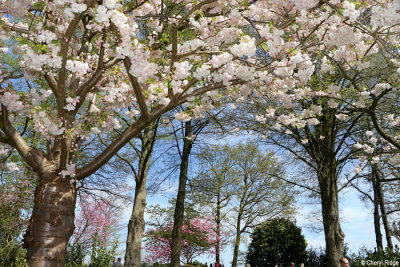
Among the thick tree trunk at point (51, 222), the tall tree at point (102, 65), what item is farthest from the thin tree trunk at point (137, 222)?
the thick tree trunk at point (51, 222)

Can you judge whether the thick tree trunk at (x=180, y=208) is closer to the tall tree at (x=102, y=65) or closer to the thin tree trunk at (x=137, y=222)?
the thin tree trunk at (x=137, y=222)

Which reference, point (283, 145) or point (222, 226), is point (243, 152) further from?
point (283, 145)

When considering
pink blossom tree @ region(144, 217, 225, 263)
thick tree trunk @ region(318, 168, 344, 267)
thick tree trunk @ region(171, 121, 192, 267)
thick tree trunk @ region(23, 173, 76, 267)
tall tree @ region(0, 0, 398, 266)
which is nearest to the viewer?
tall tree @ region(0, 0, 398, 266)

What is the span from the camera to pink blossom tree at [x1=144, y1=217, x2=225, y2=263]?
23.0 meters

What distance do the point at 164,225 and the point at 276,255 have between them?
838 cm

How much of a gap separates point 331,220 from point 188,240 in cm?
1338

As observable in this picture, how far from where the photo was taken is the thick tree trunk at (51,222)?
5020 millimetres

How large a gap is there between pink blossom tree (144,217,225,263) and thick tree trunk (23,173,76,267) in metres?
15.9

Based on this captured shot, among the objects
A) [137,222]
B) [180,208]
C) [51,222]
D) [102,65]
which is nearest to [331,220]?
[180,208]

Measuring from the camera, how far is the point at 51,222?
5.16 m

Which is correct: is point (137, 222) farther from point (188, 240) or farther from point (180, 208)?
point (188, 240)

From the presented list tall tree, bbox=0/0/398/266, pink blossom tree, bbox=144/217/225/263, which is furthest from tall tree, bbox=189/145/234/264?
tall tree, bbox=0/0/398/266

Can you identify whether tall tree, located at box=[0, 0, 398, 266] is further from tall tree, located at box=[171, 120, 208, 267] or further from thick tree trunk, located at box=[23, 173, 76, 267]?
tall tree, located at box=[171, 120, 208, 267]

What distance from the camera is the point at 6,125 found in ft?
18.3
